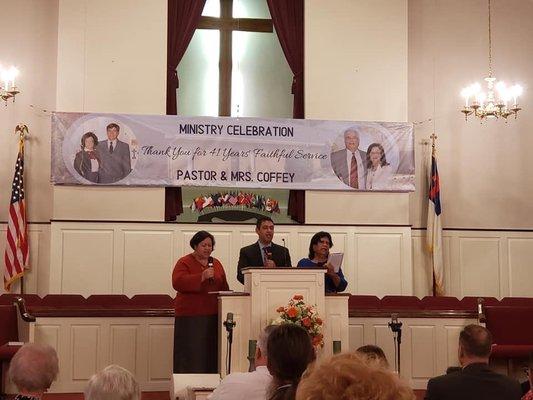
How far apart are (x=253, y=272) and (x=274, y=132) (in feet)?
15.3

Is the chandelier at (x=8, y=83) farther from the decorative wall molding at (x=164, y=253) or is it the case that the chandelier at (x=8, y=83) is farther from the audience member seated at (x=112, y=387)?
the audience member seated at (x=112, y=387)

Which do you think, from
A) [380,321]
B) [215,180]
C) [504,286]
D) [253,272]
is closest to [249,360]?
[253,272]

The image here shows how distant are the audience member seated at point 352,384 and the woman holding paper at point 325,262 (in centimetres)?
584

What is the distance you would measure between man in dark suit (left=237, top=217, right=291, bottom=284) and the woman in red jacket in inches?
17.9

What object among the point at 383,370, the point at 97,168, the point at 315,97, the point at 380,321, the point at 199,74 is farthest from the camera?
the point at 199,74

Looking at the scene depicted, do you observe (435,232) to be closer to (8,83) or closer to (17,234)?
(17,234)

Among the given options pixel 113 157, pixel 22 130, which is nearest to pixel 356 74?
pixel 113 157

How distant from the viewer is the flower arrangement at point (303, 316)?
7.12m

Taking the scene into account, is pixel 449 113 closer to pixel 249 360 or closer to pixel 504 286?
pixel 504 286

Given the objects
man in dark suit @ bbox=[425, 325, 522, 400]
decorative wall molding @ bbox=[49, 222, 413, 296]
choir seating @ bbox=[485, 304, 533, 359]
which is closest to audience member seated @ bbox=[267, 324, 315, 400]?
man in dark suit @ bbox=[425, 325, 522, 400]

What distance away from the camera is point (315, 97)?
40.2 feet

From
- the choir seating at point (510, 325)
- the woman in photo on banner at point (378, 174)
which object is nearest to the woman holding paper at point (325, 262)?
the choir seating at point (510, 325)

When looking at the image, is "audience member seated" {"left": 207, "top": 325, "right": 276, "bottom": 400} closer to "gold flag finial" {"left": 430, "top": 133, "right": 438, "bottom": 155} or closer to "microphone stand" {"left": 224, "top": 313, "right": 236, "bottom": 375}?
"microphone stand" {"left": 224, "top": 313, "right": 236, "bottom": 375}

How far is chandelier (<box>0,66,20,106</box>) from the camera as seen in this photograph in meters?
10.8
